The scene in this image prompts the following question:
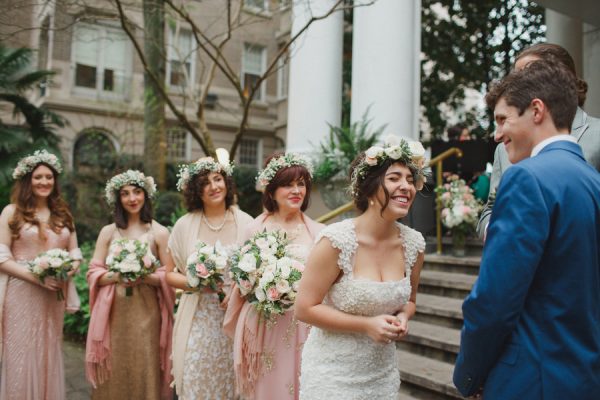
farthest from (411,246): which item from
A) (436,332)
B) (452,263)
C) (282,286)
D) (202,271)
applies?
(452,263)

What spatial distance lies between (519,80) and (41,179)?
180 inches

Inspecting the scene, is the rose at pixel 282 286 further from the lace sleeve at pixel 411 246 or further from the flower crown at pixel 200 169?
the flower crown at pixel 200 169

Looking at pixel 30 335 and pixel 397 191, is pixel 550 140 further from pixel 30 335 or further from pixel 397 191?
pixel 30 335

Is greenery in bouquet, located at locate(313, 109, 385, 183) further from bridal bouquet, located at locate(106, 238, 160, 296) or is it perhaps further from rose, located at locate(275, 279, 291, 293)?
rose, located at locate(275, 279, 291, 293)

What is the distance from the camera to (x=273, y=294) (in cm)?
328

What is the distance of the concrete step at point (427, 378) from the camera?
4.47m

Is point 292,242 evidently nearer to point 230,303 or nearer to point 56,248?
point 230,303

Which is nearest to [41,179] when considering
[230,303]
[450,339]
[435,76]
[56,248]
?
[56,248]

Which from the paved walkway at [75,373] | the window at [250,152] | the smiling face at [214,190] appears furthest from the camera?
the window at [250,152]

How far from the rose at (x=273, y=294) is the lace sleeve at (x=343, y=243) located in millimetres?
873

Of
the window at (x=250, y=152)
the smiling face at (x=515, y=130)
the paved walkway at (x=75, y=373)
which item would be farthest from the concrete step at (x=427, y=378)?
the window at (x=250, y=152)

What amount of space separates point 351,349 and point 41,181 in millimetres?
3817

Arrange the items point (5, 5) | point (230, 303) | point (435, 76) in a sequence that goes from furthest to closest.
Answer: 1. point (435, 76)
2. point (5, 5)
3. point (230, 303)

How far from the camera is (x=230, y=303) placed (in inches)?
151
